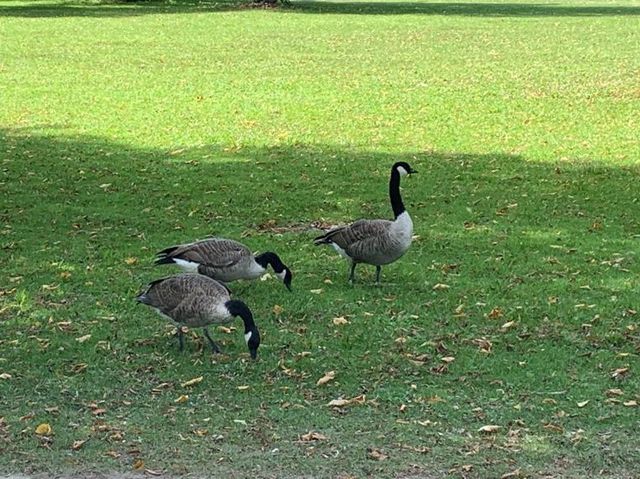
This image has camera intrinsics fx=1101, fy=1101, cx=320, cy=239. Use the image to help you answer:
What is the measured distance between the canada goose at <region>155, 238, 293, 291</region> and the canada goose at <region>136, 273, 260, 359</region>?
922 mm

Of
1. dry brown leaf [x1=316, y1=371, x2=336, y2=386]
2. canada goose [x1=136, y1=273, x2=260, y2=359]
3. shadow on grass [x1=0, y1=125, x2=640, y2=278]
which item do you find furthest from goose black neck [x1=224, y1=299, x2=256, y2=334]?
shadow on grass [x1=0, y1=125, x2=640, y2=278]

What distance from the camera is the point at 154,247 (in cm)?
1165

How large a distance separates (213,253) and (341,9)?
39.6 meters

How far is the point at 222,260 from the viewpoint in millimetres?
9297

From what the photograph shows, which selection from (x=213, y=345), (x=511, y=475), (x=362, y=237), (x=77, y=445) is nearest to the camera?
(x=511, y=475)

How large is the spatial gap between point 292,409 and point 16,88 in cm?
1750

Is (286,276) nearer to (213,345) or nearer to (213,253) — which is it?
(213,253)

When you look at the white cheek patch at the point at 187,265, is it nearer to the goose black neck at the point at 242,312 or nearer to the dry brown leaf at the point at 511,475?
the goose black neck at the point at 242,312

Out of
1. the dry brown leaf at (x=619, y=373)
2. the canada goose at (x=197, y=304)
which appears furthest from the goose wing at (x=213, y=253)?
the dry brown leaf at (x=619, y=373)

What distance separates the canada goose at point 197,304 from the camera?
25.9 feet

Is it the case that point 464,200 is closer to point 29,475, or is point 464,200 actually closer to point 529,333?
point 529,333

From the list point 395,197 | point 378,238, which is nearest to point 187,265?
point 378,238

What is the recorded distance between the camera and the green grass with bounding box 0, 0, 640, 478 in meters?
6.91

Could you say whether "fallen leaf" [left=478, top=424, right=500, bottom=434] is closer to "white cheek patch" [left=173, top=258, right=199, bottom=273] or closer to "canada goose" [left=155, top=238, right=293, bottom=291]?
"canada goose" [left=155, top=238, right=293, bottom=291]
